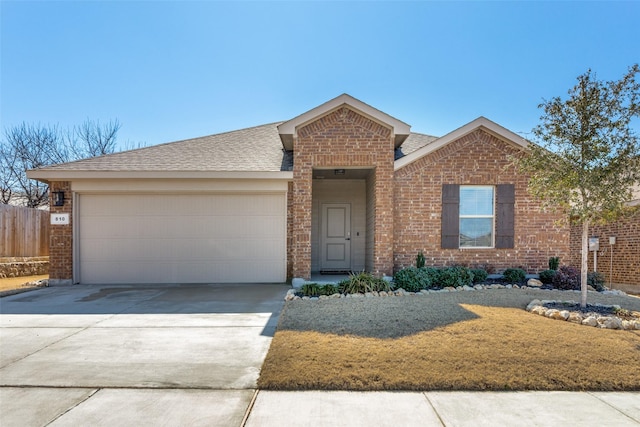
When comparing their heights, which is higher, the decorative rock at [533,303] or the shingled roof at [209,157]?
the shingled roof at [209,157]

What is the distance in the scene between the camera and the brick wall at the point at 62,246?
9.60 meters

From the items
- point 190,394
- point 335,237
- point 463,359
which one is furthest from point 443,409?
point 335,237

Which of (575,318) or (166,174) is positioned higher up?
(166,174)

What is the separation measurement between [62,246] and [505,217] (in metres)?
11.6

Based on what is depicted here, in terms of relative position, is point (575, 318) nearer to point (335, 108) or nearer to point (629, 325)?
point (629, 325)

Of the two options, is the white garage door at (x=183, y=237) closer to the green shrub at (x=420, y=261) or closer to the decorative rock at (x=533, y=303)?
the green shrub at (x=420, y=261)

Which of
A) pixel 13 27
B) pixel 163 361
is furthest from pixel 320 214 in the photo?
pixel 13 27

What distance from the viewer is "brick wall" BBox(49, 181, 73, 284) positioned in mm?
9602

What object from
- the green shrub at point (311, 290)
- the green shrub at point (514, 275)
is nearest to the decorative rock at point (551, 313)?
the green shrub at point (514, 275)

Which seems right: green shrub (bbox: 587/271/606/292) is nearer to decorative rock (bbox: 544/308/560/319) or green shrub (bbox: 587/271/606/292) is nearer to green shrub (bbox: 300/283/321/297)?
Answer: decorative rock (bbox: 544/308/560/319)

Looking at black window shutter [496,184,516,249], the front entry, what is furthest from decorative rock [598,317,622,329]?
the front entry

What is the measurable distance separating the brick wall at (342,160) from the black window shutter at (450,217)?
140 cm

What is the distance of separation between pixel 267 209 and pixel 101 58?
840 centimetres

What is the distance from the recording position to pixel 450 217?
30.1ft
